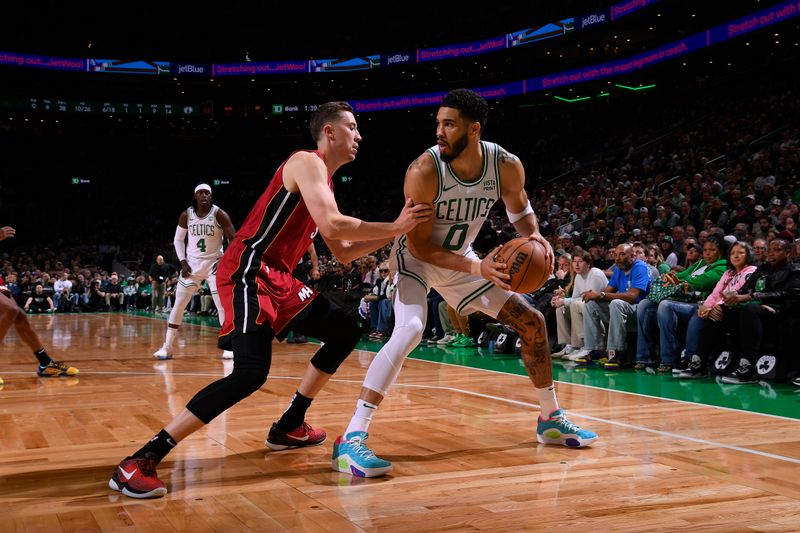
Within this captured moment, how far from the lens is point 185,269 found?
308 inches

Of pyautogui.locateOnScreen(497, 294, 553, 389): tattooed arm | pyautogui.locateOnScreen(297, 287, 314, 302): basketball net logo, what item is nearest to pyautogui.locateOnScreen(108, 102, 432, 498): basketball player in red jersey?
pyautogui.locateOnScreen(297, 287, 314, 302): basketball net logo

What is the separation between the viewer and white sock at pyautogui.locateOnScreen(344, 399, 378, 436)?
11.1 ft

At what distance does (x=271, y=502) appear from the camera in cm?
280

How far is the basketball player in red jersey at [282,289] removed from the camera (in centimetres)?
307

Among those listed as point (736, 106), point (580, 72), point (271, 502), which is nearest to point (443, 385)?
point (271, 502)

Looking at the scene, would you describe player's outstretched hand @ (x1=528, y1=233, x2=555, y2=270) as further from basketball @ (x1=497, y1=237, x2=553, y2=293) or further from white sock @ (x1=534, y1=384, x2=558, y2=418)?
white sock @ (x1=534, y1=384, x2=558, y2=418)

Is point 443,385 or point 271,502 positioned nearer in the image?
point 271,502

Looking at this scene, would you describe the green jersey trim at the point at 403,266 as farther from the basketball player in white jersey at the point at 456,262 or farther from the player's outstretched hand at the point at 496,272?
the player's outstretched hand at the point at 496,272

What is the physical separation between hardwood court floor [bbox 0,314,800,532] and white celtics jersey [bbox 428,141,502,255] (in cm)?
108

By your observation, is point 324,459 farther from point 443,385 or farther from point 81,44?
point 81,44

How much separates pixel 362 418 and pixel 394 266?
0.82 m

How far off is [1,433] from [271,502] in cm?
217

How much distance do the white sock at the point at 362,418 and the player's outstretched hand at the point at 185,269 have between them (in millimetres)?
4873

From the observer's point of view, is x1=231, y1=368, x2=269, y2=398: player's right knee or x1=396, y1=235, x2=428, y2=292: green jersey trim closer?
x1=231, y1=368, x2=269, y2=398: player's right knee
